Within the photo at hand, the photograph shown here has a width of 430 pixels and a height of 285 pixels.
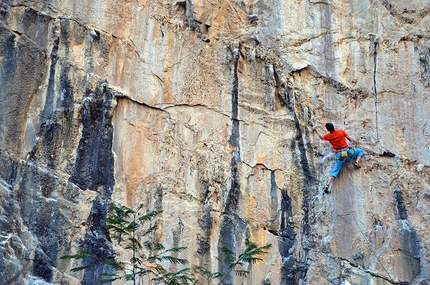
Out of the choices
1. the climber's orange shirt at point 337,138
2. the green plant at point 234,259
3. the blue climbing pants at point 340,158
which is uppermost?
the climber's orange shirt at point 337,138

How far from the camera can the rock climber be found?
1301cm

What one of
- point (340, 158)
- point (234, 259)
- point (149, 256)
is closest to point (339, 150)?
point (340, 158)

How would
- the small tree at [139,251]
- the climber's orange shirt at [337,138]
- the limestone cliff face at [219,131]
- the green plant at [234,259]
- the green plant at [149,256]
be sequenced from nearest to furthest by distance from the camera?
the small tree at [139,251] < the green plant at [149,256] < the green plant at [234,259] < the limestone cliff face at [219,131] < the climber's orange shirt at [337,138]

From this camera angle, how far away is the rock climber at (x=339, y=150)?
13.0 meters

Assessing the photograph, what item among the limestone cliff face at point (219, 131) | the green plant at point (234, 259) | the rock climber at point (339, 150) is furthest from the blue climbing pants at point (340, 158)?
the green plant at point (234, 259)

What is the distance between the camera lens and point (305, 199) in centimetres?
1323

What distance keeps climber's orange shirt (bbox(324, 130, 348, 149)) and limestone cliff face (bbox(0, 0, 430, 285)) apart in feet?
1.48

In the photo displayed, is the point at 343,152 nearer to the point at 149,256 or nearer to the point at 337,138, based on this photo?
the point at 337,138

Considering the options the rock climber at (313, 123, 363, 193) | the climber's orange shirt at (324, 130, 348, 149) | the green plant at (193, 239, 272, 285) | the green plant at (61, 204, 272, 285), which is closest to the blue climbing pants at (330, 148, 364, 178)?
the rock climber at (313, 123, 363, 193)

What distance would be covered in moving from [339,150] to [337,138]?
23 centimetres

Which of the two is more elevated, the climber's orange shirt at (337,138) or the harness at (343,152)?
the climber's orange shirt at (337,138)

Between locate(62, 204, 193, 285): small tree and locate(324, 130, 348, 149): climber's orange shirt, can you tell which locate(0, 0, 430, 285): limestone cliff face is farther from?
locate(324, 130, 348, 149): climber's orange shirt

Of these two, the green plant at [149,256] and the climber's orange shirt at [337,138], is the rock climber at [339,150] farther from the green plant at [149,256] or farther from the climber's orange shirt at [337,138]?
the green plant at [149,256]

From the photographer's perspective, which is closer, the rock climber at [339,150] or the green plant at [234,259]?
the green plant at [234,259]
